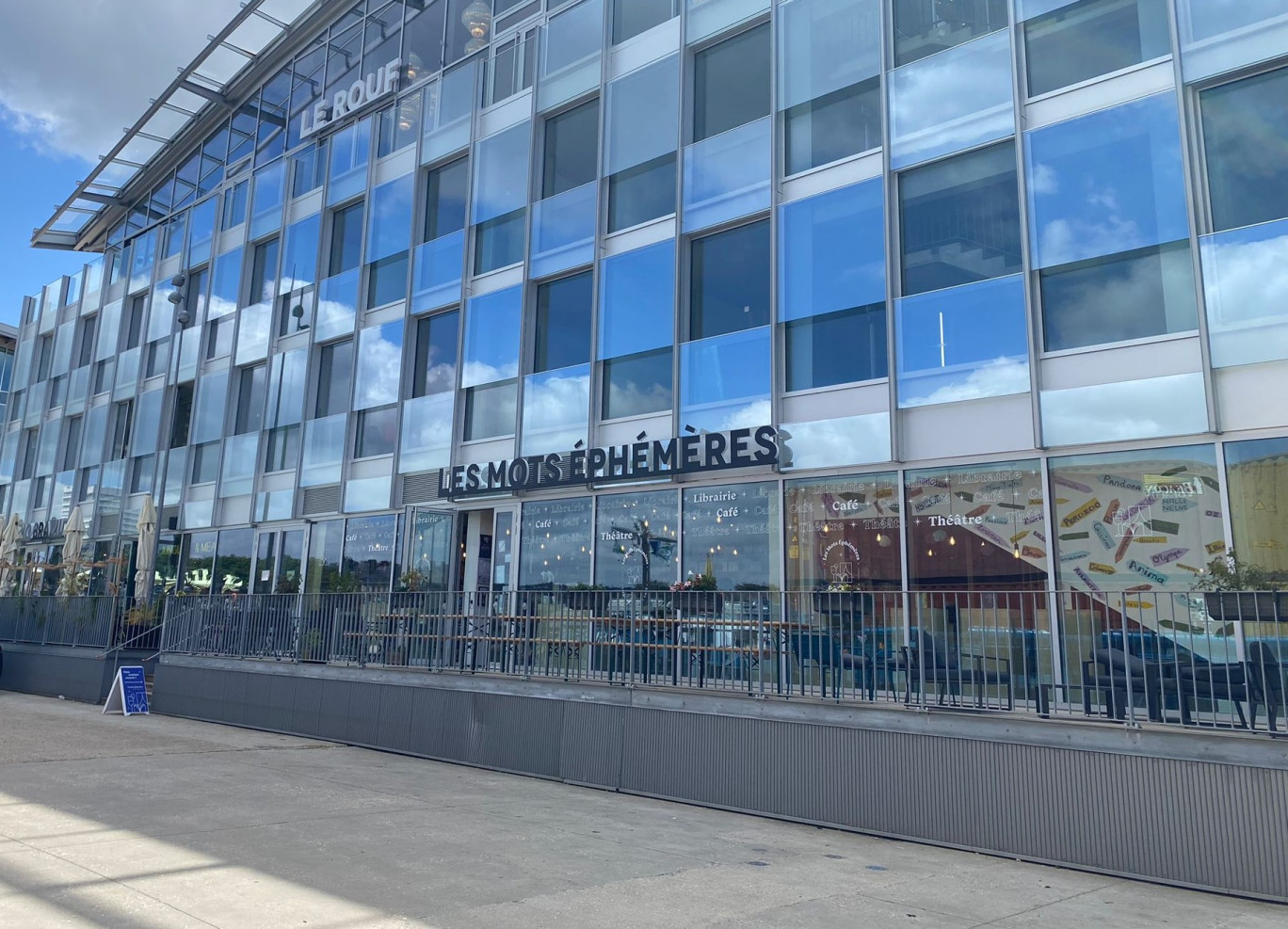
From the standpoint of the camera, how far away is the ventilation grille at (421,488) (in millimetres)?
19516

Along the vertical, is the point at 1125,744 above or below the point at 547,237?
below

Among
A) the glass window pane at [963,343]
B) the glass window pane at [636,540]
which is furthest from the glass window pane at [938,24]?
the glass window pane at [636,540]

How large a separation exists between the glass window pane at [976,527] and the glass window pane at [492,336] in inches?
330

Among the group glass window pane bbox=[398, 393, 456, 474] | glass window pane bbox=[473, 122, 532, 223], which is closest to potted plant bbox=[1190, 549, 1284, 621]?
glass window pane bbox=[398, 393, 456, 474]

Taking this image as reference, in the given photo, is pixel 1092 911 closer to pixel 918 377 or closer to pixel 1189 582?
pixel 1189 582

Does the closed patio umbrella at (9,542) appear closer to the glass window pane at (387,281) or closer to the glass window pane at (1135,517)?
the glass window pane at (387,281)

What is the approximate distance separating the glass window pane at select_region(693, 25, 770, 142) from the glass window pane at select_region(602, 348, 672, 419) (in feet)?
12.3

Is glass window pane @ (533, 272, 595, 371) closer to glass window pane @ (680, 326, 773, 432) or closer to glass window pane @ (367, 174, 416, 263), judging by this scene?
glass window pane @ (680, 326, 773, 432)

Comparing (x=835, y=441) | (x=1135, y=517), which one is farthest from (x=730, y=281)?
(x=1135, y=517)

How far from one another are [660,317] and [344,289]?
9.46m

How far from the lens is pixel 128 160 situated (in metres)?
32.2

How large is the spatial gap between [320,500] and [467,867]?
15304 millimetres

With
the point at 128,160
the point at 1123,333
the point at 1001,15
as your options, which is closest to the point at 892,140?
the point at 1001,15

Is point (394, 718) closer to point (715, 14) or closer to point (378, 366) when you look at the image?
point (378, 366)
